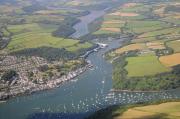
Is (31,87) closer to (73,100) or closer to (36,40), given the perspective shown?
(73,100)

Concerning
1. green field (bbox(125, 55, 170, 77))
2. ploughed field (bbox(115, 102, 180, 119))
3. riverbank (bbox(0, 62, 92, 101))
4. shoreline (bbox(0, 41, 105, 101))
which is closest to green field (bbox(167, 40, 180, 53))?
green field (bbox(125, 55, 170, 77))

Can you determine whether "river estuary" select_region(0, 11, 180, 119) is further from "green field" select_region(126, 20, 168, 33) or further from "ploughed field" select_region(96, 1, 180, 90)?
"green field" select_region(126, 20, 168, 33)

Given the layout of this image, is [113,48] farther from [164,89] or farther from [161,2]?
[161,2]

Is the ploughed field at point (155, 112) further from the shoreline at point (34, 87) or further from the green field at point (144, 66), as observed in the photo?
the shoreline at point (34, 87)

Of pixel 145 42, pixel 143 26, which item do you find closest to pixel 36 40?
pixel 145 42

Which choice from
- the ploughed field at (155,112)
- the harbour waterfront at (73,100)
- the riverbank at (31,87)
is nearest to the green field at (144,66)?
the harbour waterfront at (73,100)

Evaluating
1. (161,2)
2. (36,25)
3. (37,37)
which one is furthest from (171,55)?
(161,2)
